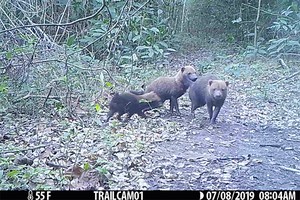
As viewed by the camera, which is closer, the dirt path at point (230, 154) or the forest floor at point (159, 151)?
the forest floor at point (159, 151)

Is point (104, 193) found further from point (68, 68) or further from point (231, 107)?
point (231, 107)

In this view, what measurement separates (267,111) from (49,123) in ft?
11.8

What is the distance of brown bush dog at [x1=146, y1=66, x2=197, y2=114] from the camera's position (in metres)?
7.36

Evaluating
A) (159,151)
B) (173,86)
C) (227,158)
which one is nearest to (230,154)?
(227,158)

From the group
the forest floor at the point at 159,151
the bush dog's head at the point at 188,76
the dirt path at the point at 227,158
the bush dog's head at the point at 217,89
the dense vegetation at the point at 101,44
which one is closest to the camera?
the forest floor at the point at 159,151

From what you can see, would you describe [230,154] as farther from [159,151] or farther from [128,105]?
[128,105]

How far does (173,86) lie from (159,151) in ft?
7.44

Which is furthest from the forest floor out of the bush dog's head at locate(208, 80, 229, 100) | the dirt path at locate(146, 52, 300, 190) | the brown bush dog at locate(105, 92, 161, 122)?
the bush dog's head at locate(208, 80, 229, 100)

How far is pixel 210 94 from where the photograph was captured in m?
6.97

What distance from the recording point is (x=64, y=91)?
22.6 feet

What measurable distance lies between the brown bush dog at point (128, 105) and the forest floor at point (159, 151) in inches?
6.3

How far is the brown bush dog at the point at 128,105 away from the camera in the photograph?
21.3 ft

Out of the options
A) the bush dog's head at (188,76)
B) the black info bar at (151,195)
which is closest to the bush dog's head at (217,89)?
the bush dog's head at (188,76)

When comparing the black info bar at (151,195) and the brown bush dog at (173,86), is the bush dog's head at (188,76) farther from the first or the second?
the black info bar at (151,195)
